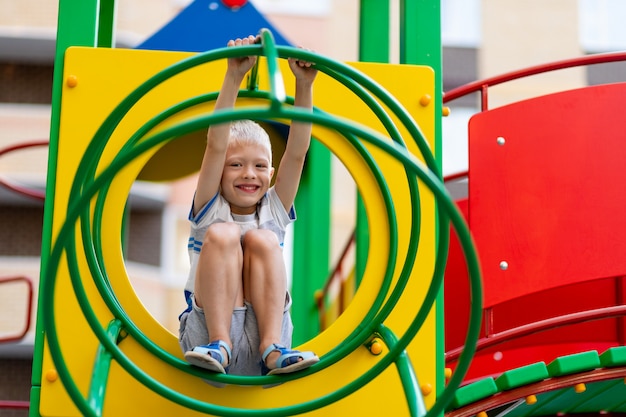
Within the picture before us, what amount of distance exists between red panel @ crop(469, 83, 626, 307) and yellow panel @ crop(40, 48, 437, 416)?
504 millimetres

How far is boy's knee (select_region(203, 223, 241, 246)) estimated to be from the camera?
2.28m

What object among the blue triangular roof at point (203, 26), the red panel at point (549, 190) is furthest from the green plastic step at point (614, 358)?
the blue triangular roof at point (203, 26)

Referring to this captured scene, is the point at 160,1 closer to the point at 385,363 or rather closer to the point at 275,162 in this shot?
the point at 275,162

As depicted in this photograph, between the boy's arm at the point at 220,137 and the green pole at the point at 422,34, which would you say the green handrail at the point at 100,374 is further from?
the green pole at the point at 422,34

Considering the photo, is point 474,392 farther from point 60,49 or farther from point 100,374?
point 60,49

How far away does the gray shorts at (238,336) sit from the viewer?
2.27 meters

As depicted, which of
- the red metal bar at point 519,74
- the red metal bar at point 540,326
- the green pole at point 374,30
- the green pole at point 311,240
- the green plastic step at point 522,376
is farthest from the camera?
the green pole at point 311,240

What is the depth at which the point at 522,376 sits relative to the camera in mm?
2586

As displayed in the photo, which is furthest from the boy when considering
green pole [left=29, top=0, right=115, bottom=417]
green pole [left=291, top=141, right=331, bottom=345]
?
green pole [left=291, top=141, right=331, bottom=345]

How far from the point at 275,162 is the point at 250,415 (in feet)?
6.07

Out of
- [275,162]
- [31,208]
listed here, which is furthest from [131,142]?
[31,208]

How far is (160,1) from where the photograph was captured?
526 inches

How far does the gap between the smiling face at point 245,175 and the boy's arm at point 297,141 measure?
0.17ft

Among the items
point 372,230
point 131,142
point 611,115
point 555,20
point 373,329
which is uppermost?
point 555,20
